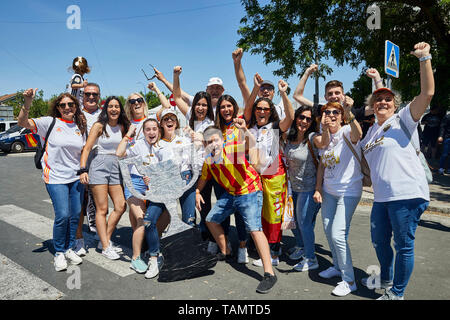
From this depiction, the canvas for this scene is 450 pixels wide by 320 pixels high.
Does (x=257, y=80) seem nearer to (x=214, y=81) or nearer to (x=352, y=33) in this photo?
(x=214, y=81)

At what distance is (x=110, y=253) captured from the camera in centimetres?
413

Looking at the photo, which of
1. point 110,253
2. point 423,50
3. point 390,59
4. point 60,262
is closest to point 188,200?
point 110,253

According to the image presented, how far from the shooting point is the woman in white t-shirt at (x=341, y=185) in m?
3.16

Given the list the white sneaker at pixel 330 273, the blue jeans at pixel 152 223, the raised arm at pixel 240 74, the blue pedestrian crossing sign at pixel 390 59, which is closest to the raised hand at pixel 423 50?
the raised arm at pixel 240 74

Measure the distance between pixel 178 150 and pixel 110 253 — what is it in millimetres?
1594

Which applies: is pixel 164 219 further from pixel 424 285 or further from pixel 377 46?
pixel 377 46

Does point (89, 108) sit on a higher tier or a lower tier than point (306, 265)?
higher

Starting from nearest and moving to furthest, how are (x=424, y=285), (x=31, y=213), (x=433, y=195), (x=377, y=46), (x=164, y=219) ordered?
1. (x=424, y=285)
2. (x=164, y=219)
3. (x=31, y=213)
4. (x=433, y=195)
5. (x=377, y=46)

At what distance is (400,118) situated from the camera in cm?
282

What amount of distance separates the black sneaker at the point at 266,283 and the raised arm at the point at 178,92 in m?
2.48

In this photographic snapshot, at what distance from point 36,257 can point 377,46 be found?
40.6 ft

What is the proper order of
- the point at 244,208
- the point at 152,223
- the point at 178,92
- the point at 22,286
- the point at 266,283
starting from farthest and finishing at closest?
the point at 178,92 → the point at 152,223 → the point at 244,208 → the point at 22,286 → the point at 266,283
